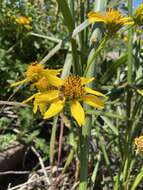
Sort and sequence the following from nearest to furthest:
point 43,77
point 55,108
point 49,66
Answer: point 55,108 → point 43,77 → point 49,66

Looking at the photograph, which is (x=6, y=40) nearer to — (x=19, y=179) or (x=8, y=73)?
(x=8, y=73)

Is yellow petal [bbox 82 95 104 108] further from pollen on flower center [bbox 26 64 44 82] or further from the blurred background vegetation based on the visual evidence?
the blurred background vegetation

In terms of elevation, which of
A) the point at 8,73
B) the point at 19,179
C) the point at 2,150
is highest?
the point at 8,73

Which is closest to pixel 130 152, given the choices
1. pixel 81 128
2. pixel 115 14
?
pixel 81 128

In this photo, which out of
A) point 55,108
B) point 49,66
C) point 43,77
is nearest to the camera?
point 55,108

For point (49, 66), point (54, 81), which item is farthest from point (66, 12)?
point (49, 66)

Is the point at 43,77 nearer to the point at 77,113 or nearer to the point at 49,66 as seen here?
the point at 77,113

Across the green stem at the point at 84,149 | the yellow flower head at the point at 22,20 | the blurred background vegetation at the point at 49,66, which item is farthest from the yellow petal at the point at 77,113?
the yellow flower head at the point at 22,20
